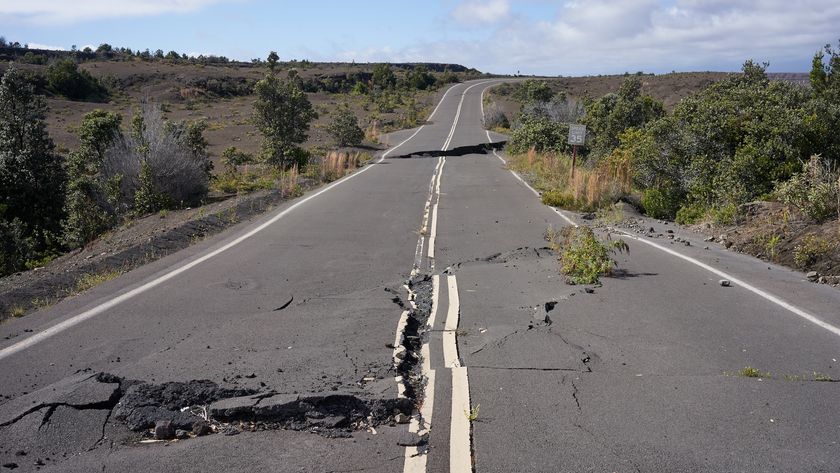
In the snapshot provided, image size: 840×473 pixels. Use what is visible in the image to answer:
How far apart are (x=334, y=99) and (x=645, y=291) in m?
76.2

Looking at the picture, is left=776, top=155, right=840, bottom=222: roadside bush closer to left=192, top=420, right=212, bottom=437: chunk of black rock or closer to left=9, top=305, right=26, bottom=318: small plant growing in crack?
left=192, top=420, right=212, bottom=437: chunk of black rock

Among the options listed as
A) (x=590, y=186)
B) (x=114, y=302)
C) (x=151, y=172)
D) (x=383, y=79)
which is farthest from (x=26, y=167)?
(x=383, y=79)

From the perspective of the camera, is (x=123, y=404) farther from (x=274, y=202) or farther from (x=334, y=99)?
(x=334, y=99)

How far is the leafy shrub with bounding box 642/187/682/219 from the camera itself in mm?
16219


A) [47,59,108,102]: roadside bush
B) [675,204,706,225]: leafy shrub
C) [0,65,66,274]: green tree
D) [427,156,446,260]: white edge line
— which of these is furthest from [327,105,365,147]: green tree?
[47,59,108,102]: roadside bush

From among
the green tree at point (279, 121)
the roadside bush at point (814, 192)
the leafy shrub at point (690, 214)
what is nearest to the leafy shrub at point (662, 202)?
the leafy shrub at point (690, 214)

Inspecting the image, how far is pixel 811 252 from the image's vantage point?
10070mm

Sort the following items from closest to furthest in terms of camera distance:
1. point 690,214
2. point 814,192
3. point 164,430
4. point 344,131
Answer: point 164,430 → point 814,192 → point 690,214 → point 344,131

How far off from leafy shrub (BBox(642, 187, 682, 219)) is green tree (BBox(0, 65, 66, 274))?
15708 millimetres

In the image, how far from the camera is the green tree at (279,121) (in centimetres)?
2828

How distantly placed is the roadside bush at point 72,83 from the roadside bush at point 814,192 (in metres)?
69.9

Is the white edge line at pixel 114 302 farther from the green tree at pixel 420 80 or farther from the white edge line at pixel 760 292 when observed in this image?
the green tree at pixel 420 80

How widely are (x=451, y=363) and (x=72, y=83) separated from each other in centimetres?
7410

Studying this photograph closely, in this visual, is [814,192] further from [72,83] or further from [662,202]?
[72,83]
